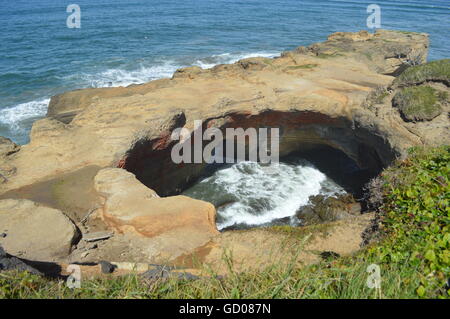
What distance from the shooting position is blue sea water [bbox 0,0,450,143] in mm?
28141

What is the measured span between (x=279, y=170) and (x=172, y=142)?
6.50 meters

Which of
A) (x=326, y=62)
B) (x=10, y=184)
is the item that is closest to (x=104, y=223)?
(x=10, y=184)

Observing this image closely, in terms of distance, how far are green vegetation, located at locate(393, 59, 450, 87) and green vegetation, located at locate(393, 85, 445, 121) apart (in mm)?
484

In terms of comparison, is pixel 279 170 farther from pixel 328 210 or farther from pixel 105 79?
pixel 105 79

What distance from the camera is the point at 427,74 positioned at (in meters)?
14.0

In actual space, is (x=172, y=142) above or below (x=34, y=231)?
above

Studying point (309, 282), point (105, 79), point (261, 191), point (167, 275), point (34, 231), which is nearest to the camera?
point (309, 282)

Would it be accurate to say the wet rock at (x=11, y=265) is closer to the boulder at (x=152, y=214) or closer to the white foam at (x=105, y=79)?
the boulder at (x=152, y=214)

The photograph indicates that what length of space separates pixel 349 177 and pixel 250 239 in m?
9.81

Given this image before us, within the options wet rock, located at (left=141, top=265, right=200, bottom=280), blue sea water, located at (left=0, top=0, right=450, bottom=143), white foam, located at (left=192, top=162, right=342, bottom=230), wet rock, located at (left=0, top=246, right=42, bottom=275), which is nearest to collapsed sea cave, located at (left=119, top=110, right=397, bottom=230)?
white foam, located at (left=192, top=162, right=342, bottom=230)

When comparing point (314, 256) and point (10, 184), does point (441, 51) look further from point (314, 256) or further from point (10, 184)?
point (10, 184)

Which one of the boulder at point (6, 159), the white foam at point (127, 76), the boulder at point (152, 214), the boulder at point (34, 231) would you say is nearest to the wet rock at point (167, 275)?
the boulder at point (152, 214)

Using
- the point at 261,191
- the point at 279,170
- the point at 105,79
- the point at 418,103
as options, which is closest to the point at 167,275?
the point at 261,191

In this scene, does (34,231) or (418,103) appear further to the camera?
(418,103)
